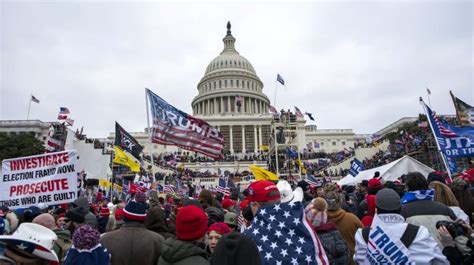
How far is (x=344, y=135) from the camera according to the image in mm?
92500

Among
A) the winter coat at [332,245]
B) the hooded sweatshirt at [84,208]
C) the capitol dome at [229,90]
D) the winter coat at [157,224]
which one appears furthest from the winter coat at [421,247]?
the capitol dome at [229,90]

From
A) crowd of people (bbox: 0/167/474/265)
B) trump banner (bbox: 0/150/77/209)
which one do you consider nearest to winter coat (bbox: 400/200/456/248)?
crowd of people (bbox: 0/167/474/265)

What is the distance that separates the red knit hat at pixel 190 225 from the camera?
3258mm

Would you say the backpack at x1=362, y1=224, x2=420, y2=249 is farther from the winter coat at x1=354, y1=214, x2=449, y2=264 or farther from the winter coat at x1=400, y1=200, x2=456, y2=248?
the winter coat at x1=400, y1=200, x2=456, y2=248

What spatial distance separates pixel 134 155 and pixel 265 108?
85274 millimetres

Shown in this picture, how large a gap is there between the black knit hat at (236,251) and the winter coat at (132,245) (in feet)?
4.65

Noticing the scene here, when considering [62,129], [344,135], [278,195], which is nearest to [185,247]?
[278,195]

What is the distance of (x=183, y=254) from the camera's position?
315cm

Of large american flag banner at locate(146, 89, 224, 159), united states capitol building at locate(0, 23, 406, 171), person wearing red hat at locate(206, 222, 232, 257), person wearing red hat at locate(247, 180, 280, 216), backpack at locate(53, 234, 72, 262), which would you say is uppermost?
united states capitol building at locate(0, 23, 406, 171)

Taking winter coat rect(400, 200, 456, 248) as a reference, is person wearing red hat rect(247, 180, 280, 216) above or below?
above

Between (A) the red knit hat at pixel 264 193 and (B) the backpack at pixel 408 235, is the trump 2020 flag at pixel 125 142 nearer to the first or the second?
(A) the red knit hat at pixel 264 193

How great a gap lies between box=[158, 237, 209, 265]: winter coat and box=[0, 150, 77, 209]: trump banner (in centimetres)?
518

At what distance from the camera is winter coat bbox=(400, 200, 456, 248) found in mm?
3910

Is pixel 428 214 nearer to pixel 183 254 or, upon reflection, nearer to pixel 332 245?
pixel 332 245
